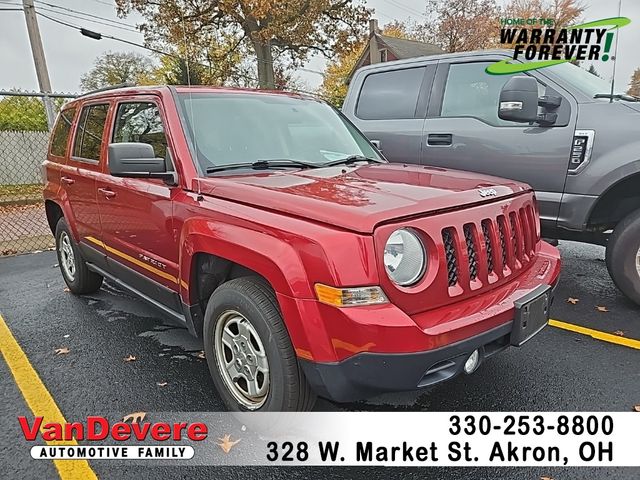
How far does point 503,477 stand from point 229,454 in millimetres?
1329

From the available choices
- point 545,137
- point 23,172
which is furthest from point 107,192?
point 23,172

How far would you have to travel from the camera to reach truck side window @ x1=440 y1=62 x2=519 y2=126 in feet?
15.2

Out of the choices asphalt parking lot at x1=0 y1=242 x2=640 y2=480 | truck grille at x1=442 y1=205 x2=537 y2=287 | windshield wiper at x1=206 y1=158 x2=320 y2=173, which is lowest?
asphalt parking lot at x1=0 y1=242 x2=640 y2=480

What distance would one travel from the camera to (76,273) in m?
4.67

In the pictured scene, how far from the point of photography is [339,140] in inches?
143

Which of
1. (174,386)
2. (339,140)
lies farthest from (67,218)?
(339,140)

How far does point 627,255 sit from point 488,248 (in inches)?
87.5

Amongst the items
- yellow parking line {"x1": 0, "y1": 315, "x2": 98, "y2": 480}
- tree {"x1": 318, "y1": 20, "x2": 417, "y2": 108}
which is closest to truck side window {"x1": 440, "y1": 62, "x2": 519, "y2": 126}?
yellow parking line {"x1": 0, "y1": 315, "x2": 98, "y2": 480}

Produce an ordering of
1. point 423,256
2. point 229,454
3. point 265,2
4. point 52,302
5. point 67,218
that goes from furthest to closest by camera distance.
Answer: point 265,2 → point 52,302 → point 67,218 → point 229,454 → point 423,256

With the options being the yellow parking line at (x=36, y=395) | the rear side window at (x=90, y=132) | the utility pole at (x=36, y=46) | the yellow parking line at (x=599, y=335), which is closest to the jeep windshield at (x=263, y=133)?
the rear side window at (x=90, y=132)

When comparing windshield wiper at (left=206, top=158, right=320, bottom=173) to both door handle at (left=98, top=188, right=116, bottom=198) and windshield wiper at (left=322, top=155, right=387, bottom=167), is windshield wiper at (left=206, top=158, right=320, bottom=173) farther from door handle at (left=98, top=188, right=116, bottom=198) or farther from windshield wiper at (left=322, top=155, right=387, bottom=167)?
door handle at (left=98, top=188, right=116, bottom=198)

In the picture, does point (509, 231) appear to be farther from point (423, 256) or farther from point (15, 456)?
point (15, 456)

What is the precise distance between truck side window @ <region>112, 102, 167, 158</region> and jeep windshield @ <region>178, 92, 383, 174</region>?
22 centimetres

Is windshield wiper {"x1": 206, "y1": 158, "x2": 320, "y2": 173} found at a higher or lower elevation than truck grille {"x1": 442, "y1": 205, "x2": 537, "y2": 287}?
higher
